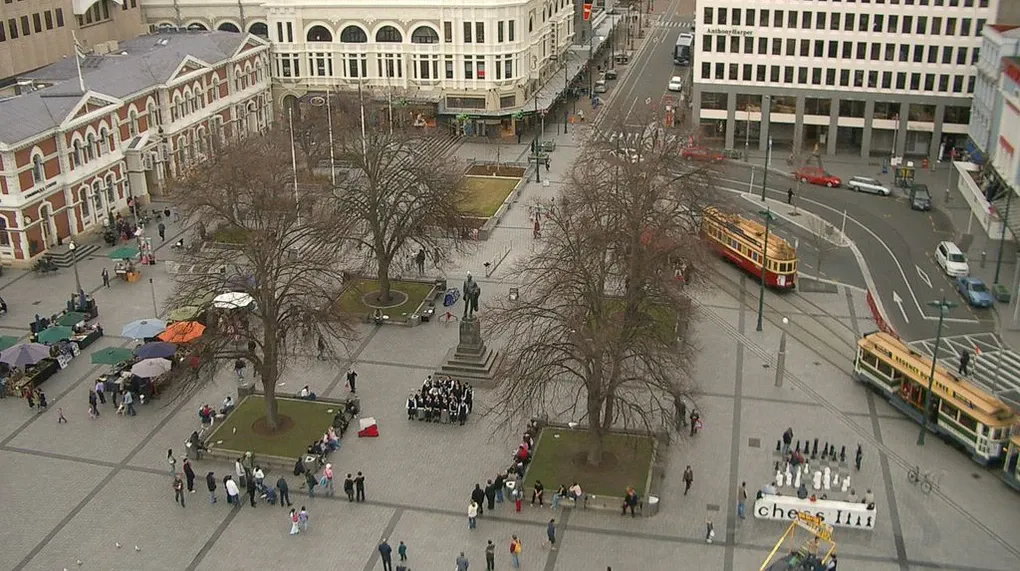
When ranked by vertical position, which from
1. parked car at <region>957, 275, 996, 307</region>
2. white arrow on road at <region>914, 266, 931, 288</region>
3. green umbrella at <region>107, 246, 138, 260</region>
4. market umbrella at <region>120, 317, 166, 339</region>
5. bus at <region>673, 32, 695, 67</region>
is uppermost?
bus at <region>673, 32, 695, 67</region>

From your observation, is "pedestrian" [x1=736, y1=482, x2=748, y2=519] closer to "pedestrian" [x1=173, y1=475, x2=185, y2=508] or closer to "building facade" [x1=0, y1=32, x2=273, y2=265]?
"pedestrian" [x1=173, y1=475, x2=185, y2=508]

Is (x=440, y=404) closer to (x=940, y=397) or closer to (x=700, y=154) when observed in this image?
(x=940, y=397)

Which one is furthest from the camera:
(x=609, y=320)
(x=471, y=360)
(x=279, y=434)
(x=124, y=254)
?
(x=124, y=254)

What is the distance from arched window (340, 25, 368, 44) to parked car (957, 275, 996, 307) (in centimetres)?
5918

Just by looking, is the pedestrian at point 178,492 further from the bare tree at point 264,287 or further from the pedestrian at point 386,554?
the pedestrian at point 386,554

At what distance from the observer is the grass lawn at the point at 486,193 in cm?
7650

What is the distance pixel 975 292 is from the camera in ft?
199

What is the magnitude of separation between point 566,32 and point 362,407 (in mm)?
76508

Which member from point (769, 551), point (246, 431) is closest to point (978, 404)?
point (769, 551)

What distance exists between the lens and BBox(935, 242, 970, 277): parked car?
64.6 metres

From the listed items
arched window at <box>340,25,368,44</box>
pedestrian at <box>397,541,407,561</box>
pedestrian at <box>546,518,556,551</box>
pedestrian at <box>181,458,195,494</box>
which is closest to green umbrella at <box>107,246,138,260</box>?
pedestrian at <box>181,458,195,494</box>

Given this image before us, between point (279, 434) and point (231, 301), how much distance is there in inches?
293

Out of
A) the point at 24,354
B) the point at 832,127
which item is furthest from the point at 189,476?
the point at 832,127

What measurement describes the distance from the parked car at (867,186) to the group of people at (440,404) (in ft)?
154
